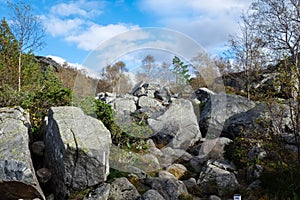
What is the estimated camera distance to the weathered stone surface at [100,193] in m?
5.11

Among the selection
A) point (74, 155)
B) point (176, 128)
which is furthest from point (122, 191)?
point (176, 128)

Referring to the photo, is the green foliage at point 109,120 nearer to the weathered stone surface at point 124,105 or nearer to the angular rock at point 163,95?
the weathered stone surface at point 124,105

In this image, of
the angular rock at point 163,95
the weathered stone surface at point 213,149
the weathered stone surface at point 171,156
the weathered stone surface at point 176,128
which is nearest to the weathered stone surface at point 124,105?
the weathered stone surface at point 176,128

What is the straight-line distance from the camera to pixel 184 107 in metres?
10.5

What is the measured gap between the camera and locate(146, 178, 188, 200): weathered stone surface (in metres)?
5.64

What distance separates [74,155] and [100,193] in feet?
2.76

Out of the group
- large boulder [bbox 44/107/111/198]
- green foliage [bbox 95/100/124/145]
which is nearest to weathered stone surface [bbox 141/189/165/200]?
large boulder [bbox 44/107/111/198]

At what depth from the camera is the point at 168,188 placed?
5.73m

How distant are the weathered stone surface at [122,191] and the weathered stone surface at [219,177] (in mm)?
1905

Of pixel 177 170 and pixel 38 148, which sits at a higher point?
pixel 38 148

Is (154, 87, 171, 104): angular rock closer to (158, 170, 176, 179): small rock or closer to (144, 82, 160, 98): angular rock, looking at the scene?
(144, 82, 160, 98): angular rock

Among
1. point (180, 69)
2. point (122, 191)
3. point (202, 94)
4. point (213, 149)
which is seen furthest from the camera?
point (202, 94)

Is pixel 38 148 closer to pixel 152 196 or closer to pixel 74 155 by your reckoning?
pixel 74 155

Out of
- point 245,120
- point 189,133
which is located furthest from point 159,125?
point 245,120
